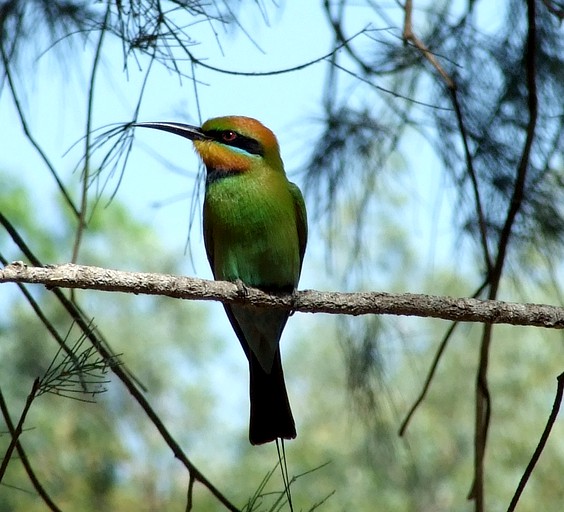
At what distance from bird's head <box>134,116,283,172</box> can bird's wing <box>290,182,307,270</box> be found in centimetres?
9

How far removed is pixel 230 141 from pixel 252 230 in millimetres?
301

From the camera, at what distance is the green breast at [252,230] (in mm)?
2453

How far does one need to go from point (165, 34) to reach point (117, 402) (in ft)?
14.8

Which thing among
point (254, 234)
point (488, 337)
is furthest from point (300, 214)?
point (488, 337)

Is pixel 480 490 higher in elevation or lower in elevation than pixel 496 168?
lower

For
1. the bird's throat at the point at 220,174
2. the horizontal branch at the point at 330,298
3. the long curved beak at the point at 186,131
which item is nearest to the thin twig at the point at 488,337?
the horizontal branch at the point at 330,298

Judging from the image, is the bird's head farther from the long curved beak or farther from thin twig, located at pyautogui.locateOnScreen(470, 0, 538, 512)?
thin twig, located at pyautogui.locateOnScreen(470, 0, 538, 512)

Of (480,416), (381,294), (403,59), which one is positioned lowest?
(480,416)

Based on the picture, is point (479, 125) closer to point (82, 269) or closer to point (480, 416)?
point (480, 416)

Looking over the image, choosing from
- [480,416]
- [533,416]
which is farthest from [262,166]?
[533,416]

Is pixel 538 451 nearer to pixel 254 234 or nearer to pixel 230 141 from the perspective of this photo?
pixel 254 234

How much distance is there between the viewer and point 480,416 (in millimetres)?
2109

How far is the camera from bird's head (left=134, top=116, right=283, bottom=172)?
260 centimetres

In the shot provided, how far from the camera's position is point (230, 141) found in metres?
2.64
